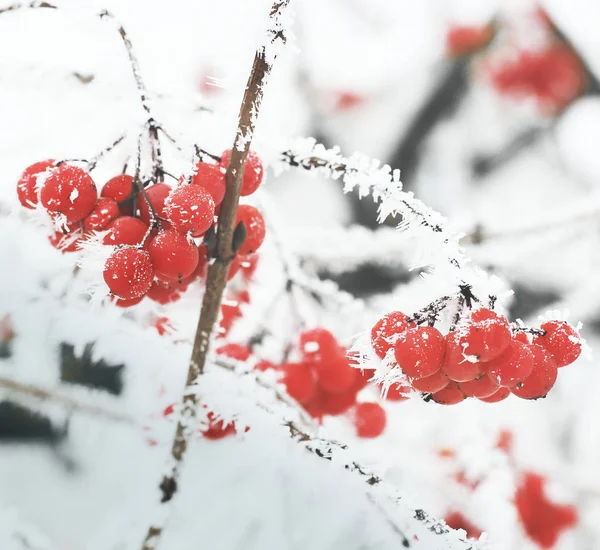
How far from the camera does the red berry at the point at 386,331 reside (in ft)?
1.55

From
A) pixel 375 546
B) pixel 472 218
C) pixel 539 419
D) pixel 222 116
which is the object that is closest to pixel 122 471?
pixel 375 546

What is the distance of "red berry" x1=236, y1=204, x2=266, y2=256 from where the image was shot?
0.54 meters

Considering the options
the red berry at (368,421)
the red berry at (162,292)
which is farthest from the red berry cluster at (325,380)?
the red berry at (162,292)

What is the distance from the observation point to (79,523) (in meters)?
0.53

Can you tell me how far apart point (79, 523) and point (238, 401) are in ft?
0.65

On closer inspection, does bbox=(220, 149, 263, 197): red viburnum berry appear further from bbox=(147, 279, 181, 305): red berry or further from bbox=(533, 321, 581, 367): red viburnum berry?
bbox=(533, 321, 581, 367): red viburnum berry

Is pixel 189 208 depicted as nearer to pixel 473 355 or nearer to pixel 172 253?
pixel 172 253

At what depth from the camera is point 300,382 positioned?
Result: 2.63 ft

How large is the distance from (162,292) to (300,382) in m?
0.31

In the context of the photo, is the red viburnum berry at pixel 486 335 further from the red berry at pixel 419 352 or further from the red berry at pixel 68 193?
the red berry at pixel 68 193

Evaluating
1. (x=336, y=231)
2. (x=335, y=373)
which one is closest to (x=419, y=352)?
(x=335, y=373)

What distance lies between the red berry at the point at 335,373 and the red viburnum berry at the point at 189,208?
0.41 m

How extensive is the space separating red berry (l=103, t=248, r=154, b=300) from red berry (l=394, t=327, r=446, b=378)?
0.22m

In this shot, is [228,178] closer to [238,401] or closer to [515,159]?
[238,401]
